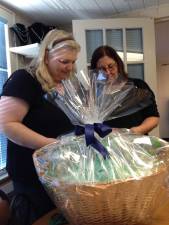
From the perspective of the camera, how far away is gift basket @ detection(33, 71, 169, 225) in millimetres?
604

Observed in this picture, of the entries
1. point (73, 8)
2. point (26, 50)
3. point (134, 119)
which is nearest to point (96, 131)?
point (134, 119)

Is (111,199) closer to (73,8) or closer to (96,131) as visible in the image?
(96,131)

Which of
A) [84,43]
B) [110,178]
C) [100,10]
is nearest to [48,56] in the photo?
[110,178]

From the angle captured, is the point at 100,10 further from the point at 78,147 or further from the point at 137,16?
the point at 78,147

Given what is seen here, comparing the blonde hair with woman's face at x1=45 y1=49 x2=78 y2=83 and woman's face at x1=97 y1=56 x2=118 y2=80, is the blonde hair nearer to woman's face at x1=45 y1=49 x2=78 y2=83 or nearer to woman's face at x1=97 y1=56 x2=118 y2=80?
woman's face at x1=45 y1=49 x2=78 y2=83

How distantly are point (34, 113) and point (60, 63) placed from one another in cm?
22

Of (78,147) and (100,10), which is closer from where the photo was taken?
(78,147)

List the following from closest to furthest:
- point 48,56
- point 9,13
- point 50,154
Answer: point 50,154 → point 48,56 → point 9,13

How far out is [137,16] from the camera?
2.50 m

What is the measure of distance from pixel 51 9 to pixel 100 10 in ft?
1.26

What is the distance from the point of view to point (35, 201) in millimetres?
1020

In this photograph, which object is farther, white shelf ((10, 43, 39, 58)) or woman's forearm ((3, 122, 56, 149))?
white shelf ((10, 43, 39, 58))

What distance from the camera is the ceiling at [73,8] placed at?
2.24 metres

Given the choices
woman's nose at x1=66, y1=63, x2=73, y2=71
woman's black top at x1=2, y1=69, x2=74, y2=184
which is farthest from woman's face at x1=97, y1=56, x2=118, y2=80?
woman's black top at x1=2, y1=69, x2=74, y2=184
